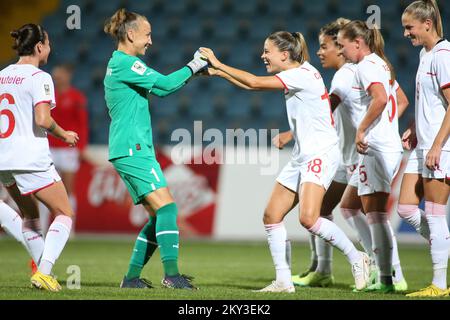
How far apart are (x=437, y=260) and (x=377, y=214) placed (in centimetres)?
73

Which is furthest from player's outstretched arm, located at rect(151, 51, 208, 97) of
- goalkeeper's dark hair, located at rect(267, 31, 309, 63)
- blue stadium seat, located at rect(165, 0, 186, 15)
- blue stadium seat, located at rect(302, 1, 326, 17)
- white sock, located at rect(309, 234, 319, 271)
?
blue stadium seat, located at rect(165, 0, 186, 15)

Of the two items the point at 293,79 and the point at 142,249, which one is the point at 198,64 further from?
the point at 142,249

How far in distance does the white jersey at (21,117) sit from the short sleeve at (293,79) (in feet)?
5.57

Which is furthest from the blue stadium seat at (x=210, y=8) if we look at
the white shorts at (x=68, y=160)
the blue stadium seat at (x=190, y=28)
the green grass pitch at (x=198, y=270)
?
the green grass pitch at (x=198, y=270)

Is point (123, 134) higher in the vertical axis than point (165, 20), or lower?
lower

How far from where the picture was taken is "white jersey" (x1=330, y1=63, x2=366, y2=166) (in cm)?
654

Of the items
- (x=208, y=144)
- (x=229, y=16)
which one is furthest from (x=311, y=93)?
(x=229, y=16)

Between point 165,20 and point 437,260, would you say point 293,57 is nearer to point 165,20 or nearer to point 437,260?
point 437,260

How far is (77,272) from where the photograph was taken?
7.28m

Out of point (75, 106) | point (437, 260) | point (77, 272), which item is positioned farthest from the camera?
point (75, 106)

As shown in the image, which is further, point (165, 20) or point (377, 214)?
point (165, 20)

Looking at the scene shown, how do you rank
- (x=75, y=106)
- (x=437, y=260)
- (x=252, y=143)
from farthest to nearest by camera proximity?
(x=252, y=143) → (x=75, y=106) → (x=437, y=260)

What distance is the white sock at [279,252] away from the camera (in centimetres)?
593

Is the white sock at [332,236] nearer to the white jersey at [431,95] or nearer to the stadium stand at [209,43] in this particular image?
the white jersey at [431,95]
